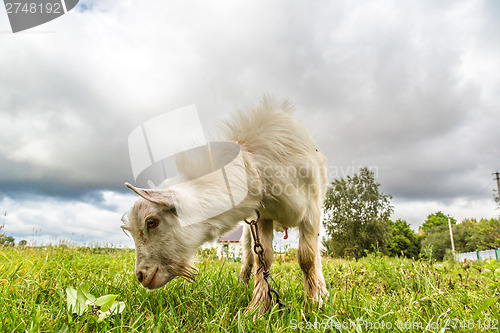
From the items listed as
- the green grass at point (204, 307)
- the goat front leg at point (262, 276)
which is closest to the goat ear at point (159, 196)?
the green grass at point (204, 307)

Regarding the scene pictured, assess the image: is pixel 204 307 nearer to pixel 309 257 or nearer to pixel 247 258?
pixel 309 257

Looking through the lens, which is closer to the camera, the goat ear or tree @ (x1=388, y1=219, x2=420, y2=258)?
the goat ear

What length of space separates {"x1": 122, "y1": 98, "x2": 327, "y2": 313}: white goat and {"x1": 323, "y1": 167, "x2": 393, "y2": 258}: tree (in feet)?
84.0

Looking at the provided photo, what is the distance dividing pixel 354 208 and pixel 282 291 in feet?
91.5

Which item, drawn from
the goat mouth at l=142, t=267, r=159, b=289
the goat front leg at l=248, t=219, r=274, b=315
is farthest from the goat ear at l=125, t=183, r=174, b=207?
the goat front leg at l=248, t=219, r=274, b=315

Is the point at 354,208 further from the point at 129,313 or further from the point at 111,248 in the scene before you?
the point at 129,313

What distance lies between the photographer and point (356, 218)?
2977cm

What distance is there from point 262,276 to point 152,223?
4.52 feet

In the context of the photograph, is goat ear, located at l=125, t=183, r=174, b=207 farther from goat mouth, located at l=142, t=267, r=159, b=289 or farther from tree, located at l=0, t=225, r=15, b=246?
tree, located at l=0, t=225, r=15, b=246

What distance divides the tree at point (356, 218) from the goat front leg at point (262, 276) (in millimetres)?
25537

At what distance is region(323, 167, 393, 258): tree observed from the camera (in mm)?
28984

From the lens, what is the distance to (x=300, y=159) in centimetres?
347

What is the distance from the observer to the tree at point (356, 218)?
1141 inches

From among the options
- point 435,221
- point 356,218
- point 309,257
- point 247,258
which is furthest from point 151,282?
point 435,221
